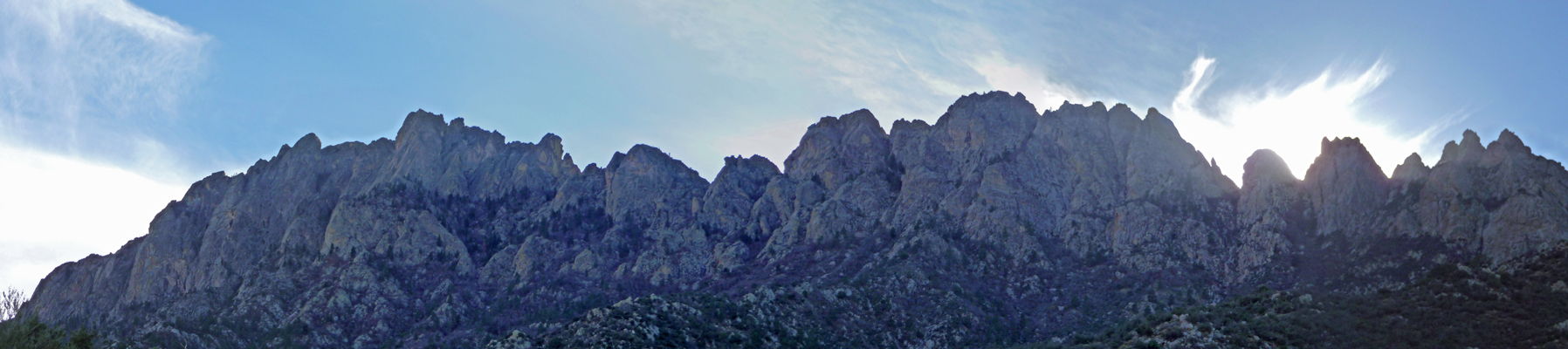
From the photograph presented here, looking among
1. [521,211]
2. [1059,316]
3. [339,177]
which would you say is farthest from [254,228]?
[1059,316]

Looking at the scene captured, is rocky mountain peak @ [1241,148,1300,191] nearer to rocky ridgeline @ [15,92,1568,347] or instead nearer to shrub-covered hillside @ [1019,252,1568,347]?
rocky ridgeline @ [15,92,1568,347]

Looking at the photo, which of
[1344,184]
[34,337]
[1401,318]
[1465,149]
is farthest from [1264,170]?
[34,337]

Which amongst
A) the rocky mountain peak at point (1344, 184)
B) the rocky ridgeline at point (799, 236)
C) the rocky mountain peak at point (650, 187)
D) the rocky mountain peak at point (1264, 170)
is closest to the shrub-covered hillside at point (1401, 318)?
the rocky ridgeline at point (799, 236)

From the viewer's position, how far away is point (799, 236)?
506 feet

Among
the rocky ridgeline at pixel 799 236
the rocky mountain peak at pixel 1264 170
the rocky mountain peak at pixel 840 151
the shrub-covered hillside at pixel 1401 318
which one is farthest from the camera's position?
the rocky mountain peak at pixel 840 151

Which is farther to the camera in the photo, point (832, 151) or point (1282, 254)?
point (832, 151)

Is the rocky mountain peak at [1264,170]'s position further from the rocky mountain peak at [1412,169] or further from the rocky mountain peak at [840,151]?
the rocky mountain peak at [840,151]

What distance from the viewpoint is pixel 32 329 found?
7325 cm

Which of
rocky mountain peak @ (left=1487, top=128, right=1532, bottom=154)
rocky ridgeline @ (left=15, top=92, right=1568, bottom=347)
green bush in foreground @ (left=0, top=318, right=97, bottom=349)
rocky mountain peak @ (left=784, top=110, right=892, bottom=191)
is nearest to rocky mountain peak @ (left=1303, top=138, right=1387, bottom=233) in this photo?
rocky ridgeline @ (left=15, top=92, right=1568, bottom=347)

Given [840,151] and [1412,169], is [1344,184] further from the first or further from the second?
[840,151]

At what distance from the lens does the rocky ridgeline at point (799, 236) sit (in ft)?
393

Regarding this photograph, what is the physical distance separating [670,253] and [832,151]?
35.8 metres

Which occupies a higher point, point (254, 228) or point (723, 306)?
point (254, 228)

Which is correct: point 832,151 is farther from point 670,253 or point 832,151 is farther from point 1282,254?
point 1282,254
